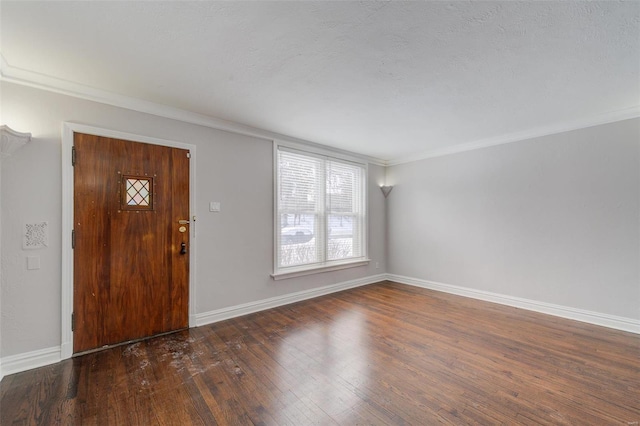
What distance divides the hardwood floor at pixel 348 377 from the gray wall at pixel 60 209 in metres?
0.42

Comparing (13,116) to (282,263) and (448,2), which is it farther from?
(448,2)

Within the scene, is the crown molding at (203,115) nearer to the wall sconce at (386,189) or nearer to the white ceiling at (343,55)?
the white ceiling at (343,55)

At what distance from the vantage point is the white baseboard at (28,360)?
2.18 meters

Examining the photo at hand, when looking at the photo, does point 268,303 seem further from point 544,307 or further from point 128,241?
point 544,307

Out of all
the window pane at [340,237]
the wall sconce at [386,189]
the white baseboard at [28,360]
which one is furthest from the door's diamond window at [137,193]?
the wall sconce at [386,189]

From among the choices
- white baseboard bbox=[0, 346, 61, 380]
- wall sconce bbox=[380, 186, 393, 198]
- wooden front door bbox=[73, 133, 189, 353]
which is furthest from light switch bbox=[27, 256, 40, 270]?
wall sconce bbox=[380, 186, 393, 198]

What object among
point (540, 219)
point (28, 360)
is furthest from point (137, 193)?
point (540, 219)

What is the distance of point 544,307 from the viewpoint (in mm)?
3613

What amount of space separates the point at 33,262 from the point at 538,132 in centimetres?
595

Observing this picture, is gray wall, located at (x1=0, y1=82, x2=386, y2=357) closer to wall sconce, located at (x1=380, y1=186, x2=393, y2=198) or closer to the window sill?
the window sill

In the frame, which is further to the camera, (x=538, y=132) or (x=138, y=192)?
(x=538, y=132)

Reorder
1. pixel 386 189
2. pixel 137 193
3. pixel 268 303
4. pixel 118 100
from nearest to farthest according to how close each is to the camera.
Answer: pixel 118 100, pixel 137 193, pixel 268 303, pixel 386 189

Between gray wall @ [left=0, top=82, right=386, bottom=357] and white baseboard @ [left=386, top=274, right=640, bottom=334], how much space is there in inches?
67.7

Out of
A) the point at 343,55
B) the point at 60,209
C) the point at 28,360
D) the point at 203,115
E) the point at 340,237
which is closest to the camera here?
the point at 343,55
